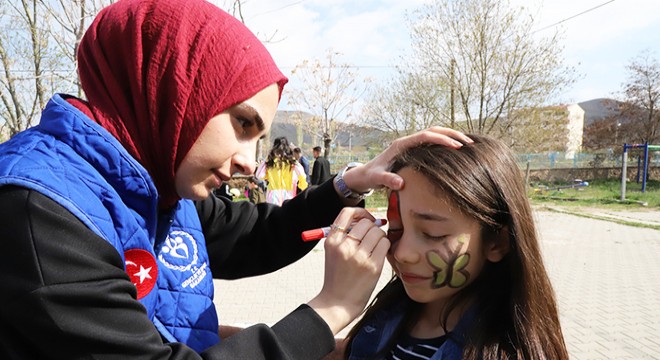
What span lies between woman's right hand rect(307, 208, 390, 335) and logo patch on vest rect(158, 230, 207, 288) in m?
0.40

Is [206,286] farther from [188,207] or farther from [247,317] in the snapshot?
[247,317]

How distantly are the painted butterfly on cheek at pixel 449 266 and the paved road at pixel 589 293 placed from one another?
1.58m

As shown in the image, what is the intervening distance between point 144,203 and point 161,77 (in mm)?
301

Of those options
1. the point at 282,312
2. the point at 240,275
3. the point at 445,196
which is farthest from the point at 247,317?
the point at 445,196

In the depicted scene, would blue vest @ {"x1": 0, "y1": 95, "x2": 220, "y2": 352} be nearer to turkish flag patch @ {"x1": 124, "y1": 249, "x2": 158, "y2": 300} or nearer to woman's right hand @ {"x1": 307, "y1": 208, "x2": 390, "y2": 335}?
turkish flag patch @ {"x1": 124, "y1": 249, "x2": 158, "y2": 300}

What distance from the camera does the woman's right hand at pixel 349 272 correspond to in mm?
1091

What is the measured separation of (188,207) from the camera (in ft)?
4.74

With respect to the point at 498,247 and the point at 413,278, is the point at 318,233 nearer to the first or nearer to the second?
the point at 413,278

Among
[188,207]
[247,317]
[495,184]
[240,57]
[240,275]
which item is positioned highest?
[240,57]

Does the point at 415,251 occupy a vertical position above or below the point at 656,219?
above

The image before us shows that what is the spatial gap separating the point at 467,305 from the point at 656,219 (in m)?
11.1

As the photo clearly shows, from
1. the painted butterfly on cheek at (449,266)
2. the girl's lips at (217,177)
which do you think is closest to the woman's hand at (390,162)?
the painted butterfly on cheek at (449,266)

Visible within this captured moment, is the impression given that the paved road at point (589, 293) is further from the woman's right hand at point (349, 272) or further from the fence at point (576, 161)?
the fence at point (576, 161)

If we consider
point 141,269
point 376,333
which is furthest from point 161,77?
point 376,333
